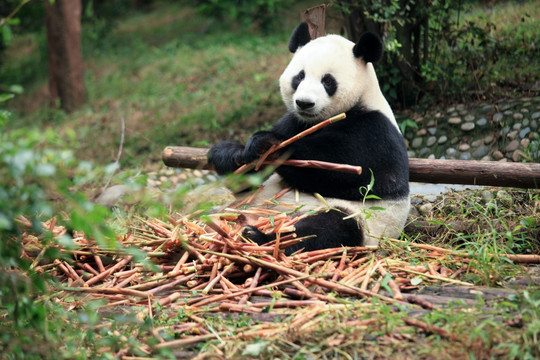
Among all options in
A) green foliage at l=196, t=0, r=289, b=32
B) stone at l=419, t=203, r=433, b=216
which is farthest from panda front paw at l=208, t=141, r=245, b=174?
green foliage at l=196, t=0, r=289, b=32

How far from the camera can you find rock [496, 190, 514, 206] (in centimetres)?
423

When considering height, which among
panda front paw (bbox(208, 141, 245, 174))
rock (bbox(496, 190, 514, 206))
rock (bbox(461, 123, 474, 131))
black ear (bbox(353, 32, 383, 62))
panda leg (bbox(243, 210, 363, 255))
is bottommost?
rock (bbox(461, 123, 474, 131))

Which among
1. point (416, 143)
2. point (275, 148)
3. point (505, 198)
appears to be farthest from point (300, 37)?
point (416, 143)

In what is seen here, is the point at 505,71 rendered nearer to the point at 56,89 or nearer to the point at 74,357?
the point at 74,357

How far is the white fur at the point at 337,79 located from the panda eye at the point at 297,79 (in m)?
0.02

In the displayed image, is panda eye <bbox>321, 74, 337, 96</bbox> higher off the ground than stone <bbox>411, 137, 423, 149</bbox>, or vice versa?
panda eye <bbox>321, 74, 337, 96</bbox>

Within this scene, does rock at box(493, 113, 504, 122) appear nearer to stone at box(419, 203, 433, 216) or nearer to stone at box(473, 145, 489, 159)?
stone at box(473, 145, 489, 159)

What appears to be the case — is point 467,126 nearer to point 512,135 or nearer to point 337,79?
point 512,135

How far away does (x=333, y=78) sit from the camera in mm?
3564

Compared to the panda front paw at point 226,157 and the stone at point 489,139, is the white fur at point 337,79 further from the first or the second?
the stone at point 489,139

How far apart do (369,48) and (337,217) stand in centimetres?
115

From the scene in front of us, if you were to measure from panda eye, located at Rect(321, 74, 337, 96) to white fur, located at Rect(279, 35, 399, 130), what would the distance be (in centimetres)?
2

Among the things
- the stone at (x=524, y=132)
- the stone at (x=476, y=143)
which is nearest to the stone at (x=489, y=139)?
the stone at (x=476, y=143)

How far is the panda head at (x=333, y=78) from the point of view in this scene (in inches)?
139
